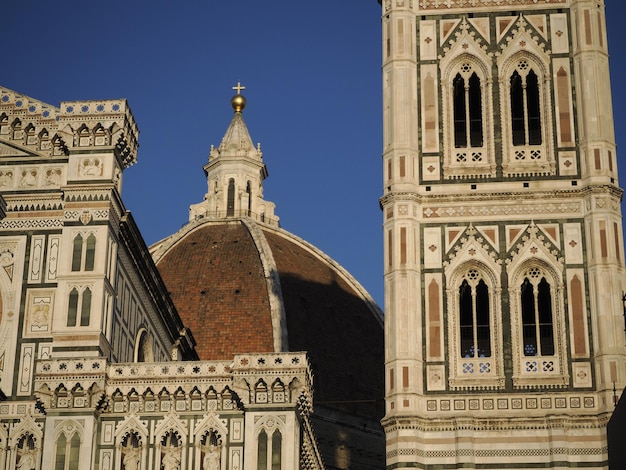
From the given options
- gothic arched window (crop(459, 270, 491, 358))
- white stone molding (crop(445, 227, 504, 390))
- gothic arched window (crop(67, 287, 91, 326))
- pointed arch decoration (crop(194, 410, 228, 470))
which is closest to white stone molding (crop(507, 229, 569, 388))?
white stone molding (crop(445, 227, 504, 390))

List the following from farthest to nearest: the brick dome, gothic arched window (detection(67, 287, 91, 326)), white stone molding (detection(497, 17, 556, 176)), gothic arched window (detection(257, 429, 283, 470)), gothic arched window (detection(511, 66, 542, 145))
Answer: the brick dome, gothic arched window (detection(511, 66, 542, 145)), white stone molding (detection(497, 17, 556, 176)), gothic arched window (detection(67, 287, 91, 326)), gothic arched window (detection(257, 429, 283, 470))

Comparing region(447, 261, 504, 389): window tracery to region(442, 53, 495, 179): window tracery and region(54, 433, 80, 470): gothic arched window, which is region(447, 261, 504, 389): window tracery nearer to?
region(442, 53, 495, 179): window tracery

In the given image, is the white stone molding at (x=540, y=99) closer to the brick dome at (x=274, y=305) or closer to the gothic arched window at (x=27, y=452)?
the gothic arched window at (x=27, y=452)

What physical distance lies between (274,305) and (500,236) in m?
33.5

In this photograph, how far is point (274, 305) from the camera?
228ft

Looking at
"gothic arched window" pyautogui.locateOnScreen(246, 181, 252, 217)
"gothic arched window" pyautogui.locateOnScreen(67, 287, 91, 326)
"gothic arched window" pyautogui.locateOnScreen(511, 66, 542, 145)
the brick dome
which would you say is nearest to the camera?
"gothic arched window" pyautogui.locateOnScreen(67, 287, 91, 326)

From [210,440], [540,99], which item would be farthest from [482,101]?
[210,440]

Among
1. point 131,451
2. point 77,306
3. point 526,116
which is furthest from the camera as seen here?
point 526,116

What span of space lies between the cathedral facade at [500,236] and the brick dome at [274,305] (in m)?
29.2

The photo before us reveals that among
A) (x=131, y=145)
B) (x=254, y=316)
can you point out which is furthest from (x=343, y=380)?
(x=131, y=145)

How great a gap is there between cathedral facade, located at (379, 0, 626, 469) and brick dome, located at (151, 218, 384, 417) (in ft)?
95.8

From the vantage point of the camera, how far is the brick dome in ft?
224

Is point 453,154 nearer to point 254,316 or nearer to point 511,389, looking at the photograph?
point 511,389

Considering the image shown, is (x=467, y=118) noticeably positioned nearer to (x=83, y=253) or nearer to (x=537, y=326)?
(x=537, y=326)
